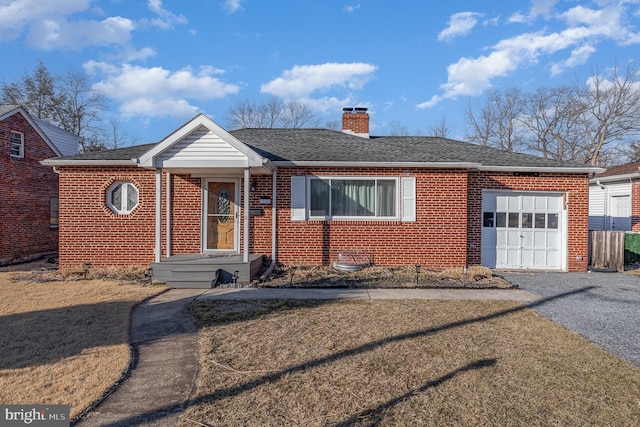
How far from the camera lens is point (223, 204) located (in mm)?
10547

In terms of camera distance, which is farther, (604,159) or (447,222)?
(604,159)

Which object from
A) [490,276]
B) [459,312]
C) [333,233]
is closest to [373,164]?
[333,233]

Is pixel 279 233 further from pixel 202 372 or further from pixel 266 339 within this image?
pixel 202 372

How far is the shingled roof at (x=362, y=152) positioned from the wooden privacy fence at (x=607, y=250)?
2.16 metres

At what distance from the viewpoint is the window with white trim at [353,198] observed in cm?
1034

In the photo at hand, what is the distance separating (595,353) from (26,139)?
18.0 metres

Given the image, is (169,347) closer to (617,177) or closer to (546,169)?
(546,169)

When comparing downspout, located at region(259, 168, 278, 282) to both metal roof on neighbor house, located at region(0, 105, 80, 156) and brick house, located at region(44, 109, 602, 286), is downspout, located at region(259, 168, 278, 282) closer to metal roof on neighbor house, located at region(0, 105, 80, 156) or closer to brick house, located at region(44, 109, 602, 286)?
brick house, located at region(44, 109, 602, 286)

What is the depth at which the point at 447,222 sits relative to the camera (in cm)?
1027

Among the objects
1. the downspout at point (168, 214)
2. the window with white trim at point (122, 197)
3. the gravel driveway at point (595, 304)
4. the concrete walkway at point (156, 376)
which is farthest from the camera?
the window with white trim at point (122, 197)

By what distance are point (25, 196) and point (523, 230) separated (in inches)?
680

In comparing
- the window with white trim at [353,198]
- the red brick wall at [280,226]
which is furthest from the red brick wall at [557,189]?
the window with white trim at [353,198]

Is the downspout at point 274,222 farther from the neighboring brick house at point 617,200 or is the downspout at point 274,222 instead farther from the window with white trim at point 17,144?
the neighboring brick house at point 617,200

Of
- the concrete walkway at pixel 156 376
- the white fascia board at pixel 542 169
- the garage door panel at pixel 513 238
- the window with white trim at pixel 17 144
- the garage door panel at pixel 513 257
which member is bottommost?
the concrete walkway at pixel 156 376
